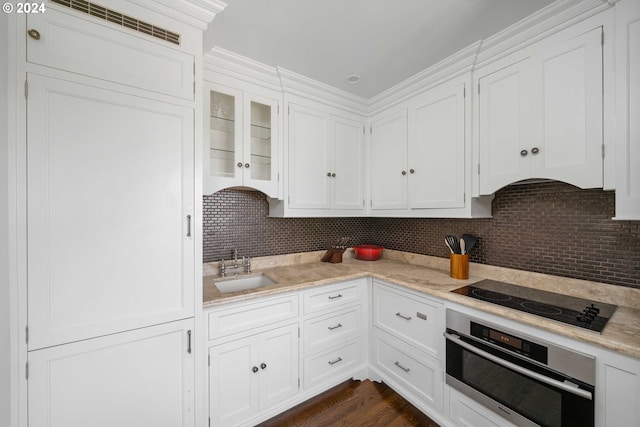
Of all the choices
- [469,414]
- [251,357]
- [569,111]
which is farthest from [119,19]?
[469,414]

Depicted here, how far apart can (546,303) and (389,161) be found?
4.98 ft

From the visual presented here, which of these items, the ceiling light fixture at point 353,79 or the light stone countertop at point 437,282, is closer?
the light stone countertop at point 437,282

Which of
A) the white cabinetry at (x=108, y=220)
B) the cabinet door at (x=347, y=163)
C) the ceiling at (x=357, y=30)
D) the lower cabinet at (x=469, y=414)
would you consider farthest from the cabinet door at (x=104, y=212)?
the lower cabinet at (x=469, y=414)

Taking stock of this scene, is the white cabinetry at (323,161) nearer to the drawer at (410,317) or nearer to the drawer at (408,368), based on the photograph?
the drawer at (410,317)

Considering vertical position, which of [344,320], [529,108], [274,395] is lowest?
[274,395]

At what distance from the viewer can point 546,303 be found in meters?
1.42

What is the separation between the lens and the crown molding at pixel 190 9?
4.11 ft

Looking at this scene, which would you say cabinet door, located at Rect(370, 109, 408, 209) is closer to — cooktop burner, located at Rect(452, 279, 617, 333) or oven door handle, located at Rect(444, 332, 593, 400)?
cooktop burner, located at Rect(452, 279, 617, 333)

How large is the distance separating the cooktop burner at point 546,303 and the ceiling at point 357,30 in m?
1.64

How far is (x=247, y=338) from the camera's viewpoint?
5.19 ft

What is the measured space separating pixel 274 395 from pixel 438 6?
2562 mm

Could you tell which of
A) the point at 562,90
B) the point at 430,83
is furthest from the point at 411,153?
the point at 562,90

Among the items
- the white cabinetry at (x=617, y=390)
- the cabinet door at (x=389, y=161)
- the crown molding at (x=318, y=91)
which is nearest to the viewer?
the white cabinetry at (x=617, y=390)

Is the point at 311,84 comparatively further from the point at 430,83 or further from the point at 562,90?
the point at 562,90
